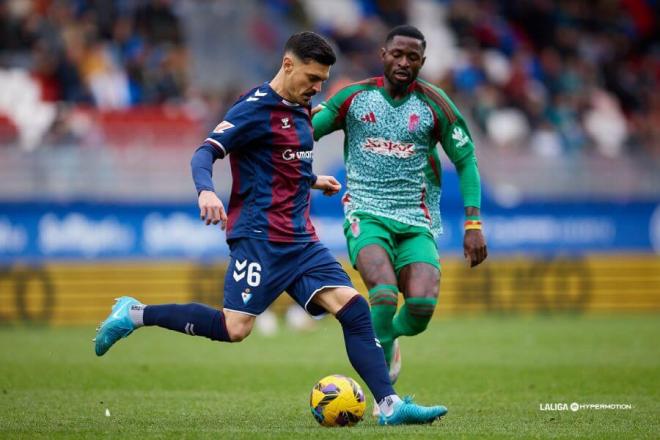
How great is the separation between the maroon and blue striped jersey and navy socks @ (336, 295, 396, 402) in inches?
22.0

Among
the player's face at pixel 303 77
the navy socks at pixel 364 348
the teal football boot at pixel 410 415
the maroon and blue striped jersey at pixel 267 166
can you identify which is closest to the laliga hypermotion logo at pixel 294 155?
the maroon and blue striped jersey at pixel 267 166

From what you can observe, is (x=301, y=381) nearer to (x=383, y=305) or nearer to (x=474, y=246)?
(x=383, y=305)

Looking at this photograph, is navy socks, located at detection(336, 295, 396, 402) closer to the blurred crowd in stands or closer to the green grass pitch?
the green grass pitch

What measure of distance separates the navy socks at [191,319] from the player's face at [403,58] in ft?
7.69

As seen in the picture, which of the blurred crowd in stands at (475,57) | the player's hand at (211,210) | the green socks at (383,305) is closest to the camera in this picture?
the player's hand at (211,210)

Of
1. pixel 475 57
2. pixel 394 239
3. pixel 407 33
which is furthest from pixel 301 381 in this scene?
pixel 475 57

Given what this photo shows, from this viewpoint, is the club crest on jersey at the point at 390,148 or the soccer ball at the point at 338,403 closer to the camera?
the soccer ball at the point at 338,403

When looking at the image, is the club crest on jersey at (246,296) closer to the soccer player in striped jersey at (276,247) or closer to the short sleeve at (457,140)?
the soccer player in striped jersey at (276,247)

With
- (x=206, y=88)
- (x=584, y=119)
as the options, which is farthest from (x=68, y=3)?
(x=584, y=119)

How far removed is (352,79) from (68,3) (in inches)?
213

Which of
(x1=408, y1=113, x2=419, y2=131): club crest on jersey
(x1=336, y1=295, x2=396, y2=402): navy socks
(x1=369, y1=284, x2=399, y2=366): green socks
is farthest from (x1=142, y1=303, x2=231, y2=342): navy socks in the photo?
(x1=408, y1=113, x2=419, y2=131): club crest on jersey

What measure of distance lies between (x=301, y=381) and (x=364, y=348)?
10.8 feet

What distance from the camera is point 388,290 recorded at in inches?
316

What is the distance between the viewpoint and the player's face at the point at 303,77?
7.21 meters
